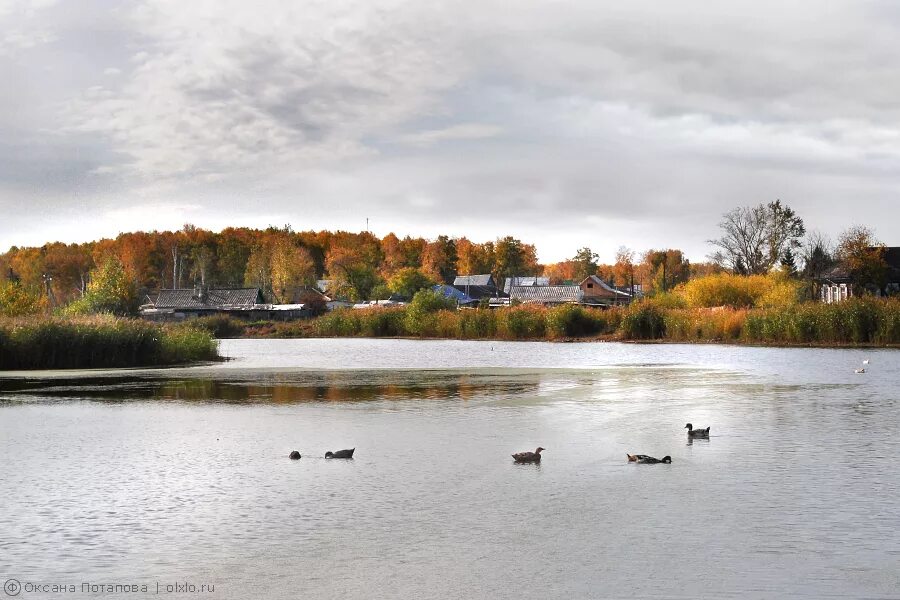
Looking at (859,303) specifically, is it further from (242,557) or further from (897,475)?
(242,557)

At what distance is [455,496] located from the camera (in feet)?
43.3

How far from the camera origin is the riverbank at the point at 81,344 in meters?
39.7

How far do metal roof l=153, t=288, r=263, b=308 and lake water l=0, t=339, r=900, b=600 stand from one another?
9138 cm

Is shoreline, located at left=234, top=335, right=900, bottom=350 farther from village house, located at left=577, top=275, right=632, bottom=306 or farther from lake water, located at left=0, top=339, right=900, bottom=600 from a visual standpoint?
village house, located at left=577, top=275, right=632, bottom=306

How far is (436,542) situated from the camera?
1075cm

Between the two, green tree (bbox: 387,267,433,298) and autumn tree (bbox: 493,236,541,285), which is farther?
autumn tree (bbox: 493,236,541,285)

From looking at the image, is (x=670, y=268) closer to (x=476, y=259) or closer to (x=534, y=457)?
(x=476, y=259)

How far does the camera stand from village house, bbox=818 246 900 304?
8381 cm

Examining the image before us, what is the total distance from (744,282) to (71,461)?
213ft

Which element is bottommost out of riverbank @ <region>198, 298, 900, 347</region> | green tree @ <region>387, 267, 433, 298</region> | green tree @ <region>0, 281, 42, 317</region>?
riverbank @ <region>198, 298, 900, 347</region>

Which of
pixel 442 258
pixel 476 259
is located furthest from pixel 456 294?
pixel 476 259

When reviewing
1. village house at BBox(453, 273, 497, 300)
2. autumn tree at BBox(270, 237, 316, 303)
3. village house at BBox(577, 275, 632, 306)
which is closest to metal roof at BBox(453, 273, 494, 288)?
village house at BBox(453, 273, 497, 300)

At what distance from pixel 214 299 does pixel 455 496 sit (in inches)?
4364

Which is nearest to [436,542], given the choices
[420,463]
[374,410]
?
[420,463]
